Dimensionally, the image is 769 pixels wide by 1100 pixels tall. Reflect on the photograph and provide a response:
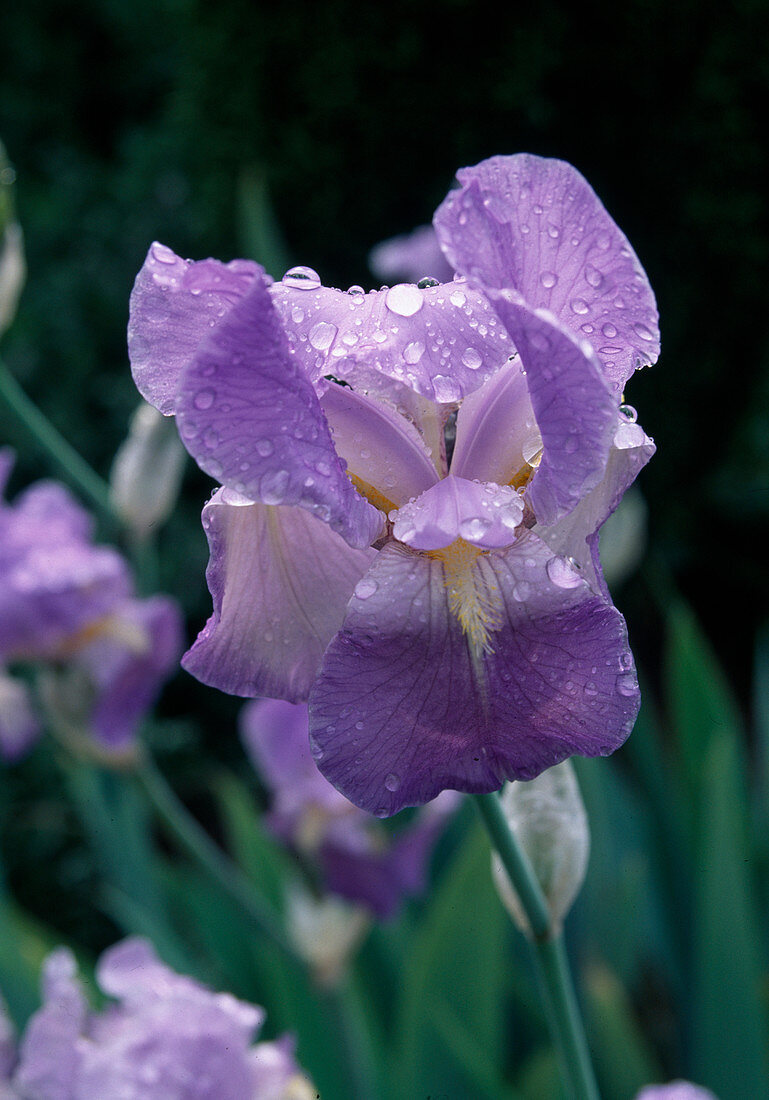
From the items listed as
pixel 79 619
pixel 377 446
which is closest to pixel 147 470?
pixel 79 619

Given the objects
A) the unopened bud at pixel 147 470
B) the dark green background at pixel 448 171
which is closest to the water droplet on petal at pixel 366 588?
the unopened bud at pixel 147 470

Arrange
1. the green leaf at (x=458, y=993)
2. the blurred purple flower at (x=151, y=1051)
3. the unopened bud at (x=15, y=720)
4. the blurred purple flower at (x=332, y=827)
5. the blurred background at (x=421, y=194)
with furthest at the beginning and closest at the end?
the blurred background at (x=421, y=194) < the unopened bud at (x=15, y=720) < the blurred purple flower at (x=332, y=827) < the green leaf at (x=458, y=993) < the blurred purple flower at (x=151, y=1051)

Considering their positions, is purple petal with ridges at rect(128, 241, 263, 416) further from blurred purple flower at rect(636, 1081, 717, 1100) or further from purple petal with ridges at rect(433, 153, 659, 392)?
blurred purple flower at rect(636, 1081, 717, 1100)

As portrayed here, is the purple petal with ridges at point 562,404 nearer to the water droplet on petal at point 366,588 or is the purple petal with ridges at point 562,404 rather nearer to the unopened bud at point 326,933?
the water droplet on petal at point 366,588

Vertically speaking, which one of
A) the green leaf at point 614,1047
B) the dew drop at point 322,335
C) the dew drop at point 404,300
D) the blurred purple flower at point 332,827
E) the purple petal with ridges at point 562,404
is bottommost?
the green leaf at point 614,1047

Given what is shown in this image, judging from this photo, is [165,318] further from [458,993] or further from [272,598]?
[458,993]

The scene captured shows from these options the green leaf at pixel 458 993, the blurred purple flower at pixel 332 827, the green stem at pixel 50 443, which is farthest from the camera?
the blurred purple flower at pixel 332 827

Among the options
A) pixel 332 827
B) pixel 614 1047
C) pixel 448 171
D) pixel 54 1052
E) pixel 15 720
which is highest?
pixel 54 1052
